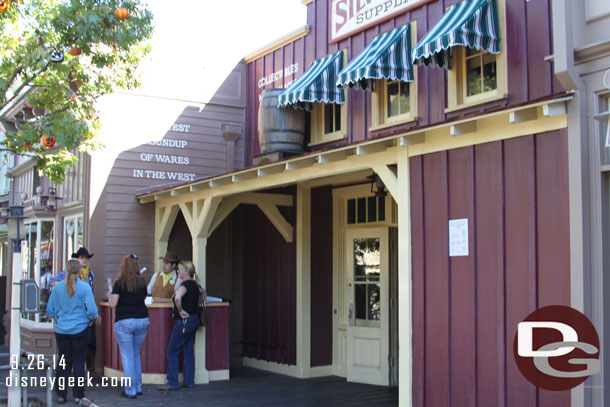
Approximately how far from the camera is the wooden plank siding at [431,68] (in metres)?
7.00

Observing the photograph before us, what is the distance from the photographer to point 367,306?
34.9 feet

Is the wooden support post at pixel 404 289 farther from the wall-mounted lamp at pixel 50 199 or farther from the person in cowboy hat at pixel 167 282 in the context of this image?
the wall-mounted lamp at pixel 50 199

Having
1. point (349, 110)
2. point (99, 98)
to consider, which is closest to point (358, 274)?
point (349, 110)

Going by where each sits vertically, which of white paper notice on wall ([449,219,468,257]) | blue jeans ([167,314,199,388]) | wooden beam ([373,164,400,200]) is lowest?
blue jeans ([167,314,199,388])

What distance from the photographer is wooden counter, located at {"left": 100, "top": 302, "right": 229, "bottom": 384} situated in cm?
1030

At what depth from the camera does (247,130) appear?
13.3 meters

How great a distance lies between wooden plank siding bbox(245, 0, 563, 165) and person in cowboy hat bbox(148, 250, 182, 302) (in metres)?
2.76

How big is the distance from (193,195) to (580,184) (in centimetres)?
681

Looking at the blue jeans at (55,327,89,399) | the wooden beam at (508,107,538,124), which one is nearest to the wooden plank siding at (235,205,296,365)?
the blue jeans at (55,327,89,399)

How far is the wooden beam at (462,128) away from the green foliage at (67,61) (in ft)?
18.3

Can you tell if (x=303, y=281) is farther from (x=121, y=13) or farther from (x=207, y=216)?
(x=121, y=13)

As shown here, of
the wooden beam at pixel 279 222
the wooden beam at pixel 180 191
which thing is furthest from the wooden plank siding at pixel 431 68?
the wooden beam at pixel 180 191

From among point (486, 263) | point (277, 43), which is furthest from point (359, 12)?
point (486, 263)

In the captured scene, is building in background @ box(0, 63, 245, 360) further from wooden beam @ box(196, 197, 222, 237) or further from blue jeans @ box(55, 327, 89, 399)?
blue jeans @ box(55, 327, 89, 399)
